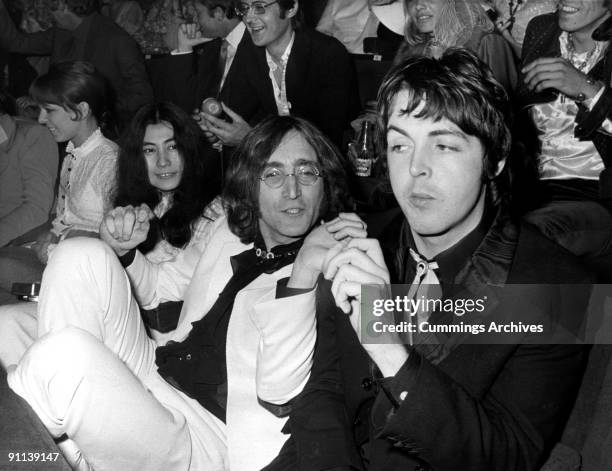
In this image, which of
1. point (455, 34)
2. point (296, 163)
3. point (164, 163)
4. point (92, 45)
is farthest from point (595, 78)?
point (92, 45)

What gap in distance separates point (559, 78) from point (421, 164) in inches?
26.4

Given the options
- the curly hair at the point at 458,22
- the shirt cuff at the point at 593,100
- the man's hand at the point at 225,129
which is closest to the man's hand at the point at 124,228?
the man's hand at the point at 225,129

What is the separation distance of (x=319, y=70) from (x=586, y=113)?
648 millimetres

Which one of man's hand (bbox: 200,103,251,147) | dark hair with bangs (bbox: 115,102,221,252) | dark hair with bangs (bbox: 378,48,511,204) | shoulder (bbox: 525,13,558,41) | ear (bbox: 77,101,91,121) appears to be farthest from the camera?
ear (bbox: 77,101,91,121)

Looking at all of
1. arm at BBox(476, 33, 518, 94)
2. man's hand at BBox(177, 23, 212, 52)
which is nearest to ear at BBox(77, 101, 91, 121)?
man's hand at BBox(177, 23, 212, 52)

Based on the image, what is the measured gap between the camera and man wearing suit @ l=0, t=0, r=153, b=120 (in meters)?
1.70

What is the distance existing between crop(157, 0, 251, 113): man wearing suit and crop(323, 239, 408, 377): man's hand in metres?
1.09

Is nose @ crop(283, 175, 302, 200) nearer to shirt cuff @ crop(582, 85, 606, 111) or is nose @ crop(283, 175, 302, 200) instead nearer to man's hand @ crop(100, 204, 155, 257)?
man's hand @ crop(100, 204, 155, 257)

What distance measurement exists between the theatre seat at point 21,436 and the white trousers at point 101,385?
2cm

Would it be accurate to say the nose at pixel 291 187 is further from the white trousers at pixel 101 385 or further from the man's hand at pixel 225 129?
the man's hand at pixel 225 129

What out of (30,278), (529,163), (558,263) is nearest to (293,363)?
(558,263)

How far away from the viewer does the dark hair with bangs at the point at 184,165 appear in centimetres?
156

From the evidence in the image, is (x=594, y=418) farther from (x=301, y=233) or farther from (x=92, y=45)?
(x=92, y=45)

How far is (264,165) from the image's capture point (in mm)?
1205
